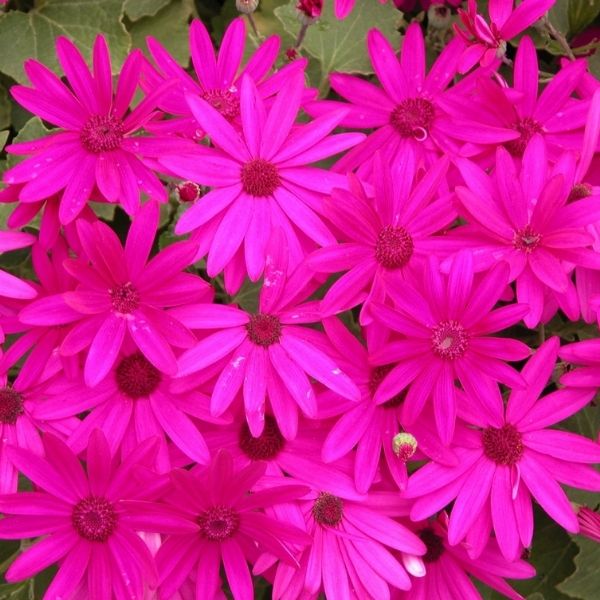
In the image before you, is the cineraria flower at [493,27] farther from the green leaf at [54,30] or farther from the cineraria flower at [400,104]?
the green leaf at [54,30]

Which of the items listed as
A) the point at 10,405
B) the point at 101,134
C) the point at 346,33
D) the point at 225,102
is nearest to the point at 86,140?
the point at 101,134

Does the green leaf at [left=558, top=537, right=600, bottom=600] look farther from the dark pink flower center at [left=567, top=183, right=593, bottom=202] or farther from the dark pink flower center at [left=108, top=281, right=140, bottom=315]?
the dark pink flower center at [left=108, top=281, right=140, bottom=315]

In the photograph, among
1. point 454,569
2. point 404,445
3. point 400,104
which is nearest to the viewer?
point 404,445

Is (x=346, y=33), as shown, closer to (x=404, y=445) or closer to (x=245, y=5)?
(x=245, y=5)

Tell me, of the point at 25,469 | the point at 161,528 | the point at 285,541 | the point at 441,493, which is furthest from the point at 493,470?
the point at 25,469

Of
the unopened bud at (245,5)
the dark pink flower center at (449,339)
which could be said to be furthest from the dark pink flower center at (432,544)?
Answer: the unopened bud at (245,5)

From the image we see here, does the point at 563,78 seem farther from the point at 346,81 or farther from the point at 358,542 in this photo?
the point at 358,542
